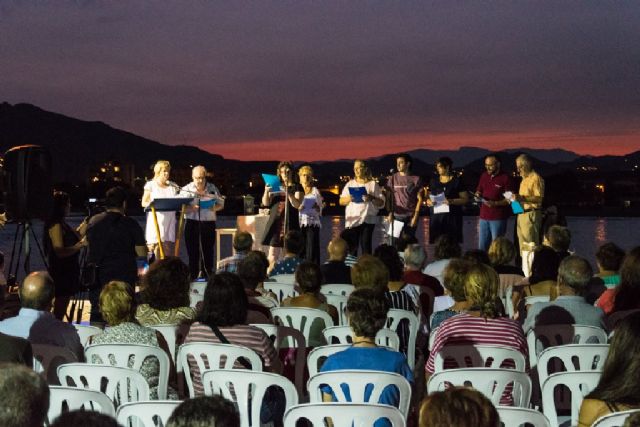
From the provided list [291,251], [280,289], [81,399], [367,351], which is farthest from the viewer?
[291,251]

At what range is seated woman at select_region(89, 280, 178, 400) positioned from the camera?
4512 mm

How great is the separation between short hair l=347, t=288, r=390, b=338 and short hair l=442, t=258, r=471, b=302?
2.87 feet

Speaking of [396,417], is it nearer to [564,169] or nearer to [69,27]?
[69,27]

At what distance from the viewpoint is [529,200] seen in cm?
1105

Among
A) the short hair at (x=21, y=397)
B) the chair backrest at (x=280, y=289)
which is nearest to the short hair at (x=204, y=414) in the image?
the short hair at (x=21, y=397)

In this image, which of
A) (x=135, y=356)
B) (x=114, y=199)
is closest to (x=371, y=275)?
(x=135, y=356)

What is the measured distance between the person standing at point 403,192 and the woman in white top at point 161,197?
2.94m

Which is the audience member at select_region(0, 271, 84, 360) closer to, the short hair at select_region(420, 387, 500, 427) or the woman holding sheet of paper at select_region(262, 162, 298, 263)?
the short hair at select_region(420, 387, 500, 427)

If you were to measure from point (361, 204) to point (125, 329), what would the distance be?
7.33 metres

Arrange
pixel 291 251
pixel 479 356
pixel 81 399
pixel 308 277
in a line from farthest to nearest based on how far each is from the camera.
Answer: pixel 291 251 → pixel 308 277 → pixel 479 356 → pixel 81 399

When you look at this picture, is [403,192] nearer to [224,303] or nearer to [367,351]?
[224,303]

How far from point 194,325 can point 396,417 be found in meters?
1.93

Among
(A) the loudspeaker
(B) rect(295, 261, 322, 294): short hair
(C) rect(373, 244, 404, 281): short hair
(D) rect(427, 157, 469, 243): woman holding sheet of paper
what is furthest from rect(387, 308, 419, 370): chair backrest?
(D) rect(427, 157, 469, 243): woman holding sheet of paper

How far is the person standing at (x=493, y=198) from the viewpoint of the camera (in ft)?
37.6
